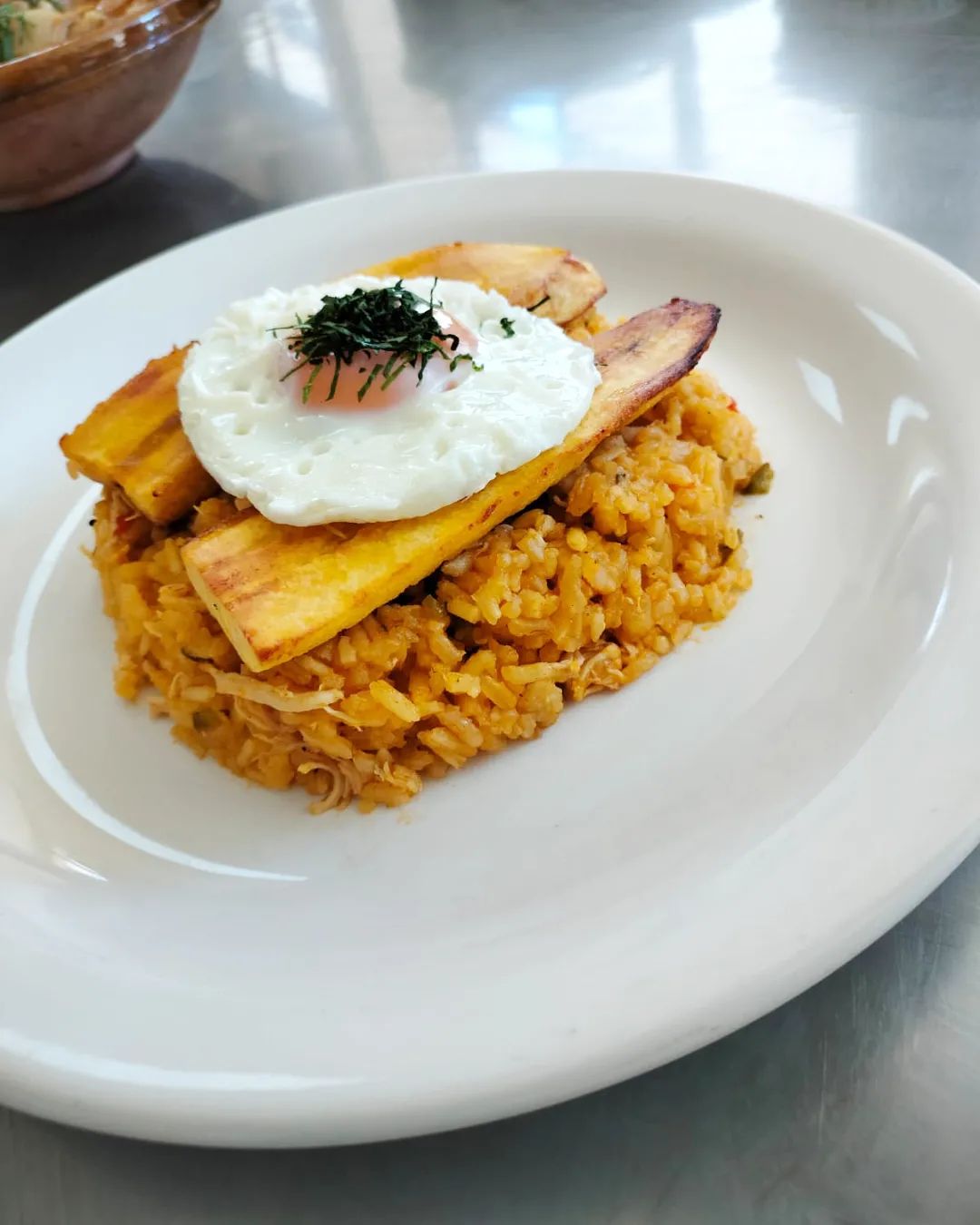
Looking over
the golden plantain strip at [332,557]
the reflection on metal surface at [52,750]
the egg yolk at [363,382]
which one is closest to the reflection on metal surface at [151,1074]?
the reflection on metal surface at [52,750]

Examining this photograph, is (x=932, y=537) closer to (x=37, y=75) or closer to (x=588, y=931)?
(x=588, y=931)

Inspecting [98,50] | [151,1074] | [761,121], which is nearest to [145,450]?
[151,1074]

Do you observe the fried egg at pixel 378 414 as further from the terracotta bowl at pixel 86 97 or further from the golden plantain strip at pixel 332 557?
the terracotta bowl at pixel 86 97

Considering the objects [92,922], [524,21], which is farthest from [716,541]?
[524,21]

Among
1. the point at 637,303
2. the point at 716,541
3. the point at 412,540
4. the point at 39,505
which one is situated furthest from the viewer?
the point at 637,303

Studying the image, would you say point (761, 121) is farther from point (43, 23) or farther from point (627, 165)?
point (43, 23)

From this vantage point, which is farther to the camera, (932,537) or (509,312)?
(509,312)

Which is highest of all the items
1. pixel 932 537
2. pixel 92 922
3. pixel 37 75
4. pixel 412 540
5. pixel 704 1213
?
pixel 37 75
